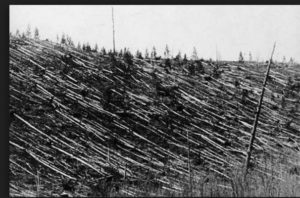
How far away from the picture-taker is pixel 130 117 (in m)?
9.66

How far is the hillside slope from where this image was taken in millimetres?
7891

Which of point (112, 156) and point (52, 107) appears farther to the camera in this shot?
point (52, 107)

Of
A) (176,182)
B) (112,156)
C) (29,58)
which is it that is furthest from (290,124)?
(29,58)

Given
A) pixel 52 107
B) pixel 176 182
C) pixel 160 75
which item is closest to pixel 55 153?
pixel 52 107

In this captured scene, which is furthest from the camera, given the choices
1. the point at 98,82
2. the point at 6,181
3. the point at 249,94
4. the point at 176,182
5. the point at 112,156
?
the point at 249,94

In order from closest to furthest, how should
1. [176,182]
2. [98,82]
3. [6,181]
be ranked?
[6,181] < [176,182] < [98,82]

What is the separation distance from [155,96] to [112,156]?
9.33 ft

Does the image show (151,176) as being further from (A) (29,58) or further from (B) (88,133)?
(A) (29,58)

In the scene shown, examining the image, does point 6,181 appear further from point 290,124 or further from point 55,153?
point 290,124

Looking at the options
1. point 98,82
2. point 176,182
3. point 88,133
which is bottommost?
point 176,182

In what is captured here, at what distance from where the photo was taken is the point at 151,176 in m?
7.92

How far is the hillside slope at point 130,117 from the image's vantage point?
789cm

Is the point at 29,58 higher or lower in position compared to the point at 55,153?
higher

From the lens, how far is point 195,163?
8.69 meters
